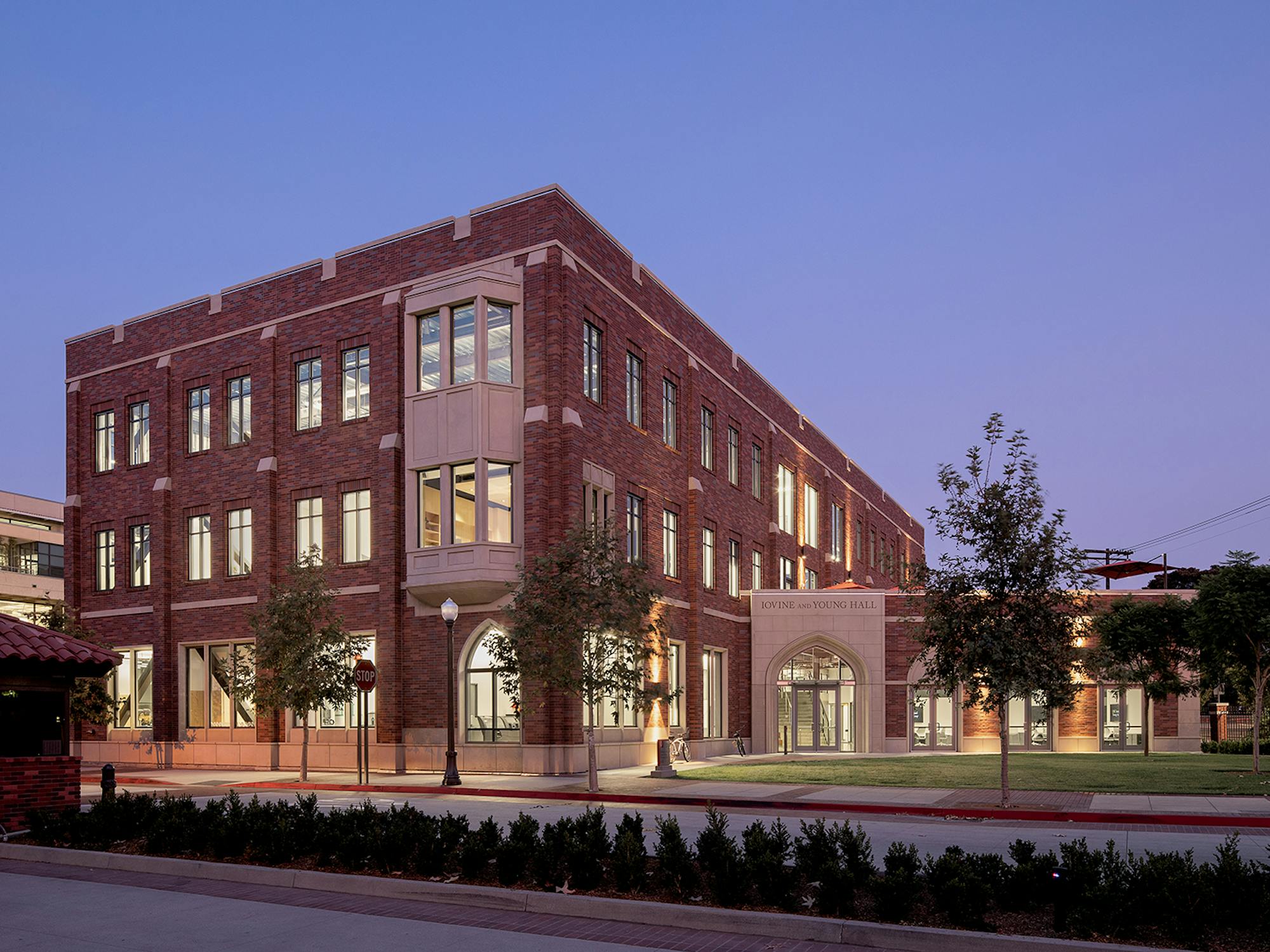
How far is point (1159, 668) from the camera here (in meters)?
43.5

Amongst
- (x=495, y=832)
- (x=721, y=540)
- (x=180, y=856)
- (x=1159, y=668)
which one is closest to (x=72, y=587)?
(x=721, y=540)

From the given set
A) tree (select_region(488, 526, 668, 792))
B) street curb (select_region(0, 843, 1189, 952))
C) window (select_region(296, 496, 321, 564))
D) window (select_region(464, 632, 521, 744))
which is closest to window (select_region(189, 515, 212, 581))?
window (select_region(296, 496, 321, 564))

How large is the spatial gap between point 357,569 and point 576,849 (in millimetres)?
24974

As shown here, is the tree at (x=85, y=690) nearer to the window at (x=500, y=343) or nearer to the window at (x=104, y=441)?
the window at (x=104, y=441)

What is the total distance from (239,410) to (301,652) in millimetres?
11548

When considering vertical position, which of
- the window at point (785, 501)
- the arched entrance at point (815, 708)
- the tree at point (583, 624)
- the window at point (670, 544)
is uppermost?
the window at point (785, 501)

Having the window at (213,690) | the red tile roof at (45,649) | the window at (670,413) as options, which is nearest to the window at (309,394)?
the window at (213,690)

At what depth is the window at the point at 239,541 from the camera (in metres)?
38.8

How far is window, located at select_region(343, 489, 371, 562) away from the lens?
117ft

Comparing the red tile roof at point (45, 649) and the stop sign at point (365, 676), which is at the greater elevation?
the red tile roof at point (45, 649)

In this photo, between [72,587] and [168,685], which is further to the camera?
[72,587]

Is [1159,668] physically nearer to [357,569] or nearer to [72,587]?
[357,569]

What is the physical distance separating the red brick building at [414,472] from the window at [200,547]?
87mm

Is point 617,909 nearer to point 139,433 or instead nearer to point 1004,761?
point 1004,761
